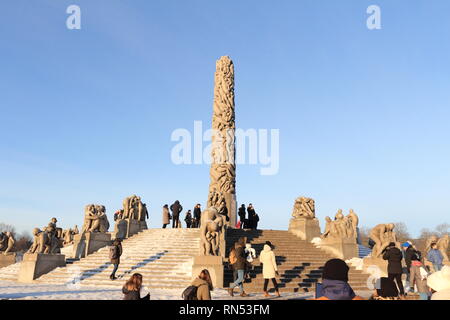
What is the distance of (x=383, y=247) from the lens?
13.0m

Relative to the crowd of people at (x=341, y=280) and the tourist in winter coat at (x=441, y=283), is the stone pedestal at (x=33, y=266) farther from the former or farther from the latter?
the tourist in winter coat at (x=441, y=283)

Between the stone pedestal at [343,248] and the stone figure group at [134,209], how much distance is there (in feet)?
33.0

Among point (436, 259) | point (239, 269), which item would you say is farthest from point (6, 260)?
point (436, 259)

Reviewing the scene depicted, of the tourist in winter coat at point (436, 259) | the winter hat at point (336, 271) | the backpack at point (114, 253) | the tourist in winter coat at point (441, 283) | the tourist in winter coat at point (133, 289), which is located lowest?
the backpack at point (114, 253)

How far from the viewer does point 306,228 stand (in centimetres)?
1841

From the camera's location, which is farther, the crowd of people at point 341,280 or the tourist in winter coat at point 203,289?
the tourist in winter coat at point 203,289

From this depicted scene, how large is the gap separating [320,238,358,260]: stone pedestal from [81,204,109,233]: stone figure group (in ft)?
34.0

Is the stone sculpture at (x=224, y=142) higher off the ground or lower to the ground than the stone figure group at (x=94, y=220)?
higher

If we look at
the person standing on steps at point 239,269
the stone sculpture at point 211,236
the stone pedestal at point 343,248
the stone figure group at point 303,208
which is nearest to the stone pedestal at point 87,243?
the stone sculpture at point 211,236

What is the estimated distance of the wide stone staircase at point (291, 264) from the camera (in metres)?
11.7

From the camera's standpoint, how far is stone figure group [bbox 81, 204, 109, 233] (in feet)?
54.2

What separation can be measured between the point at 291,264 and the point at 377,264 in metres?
3.08
